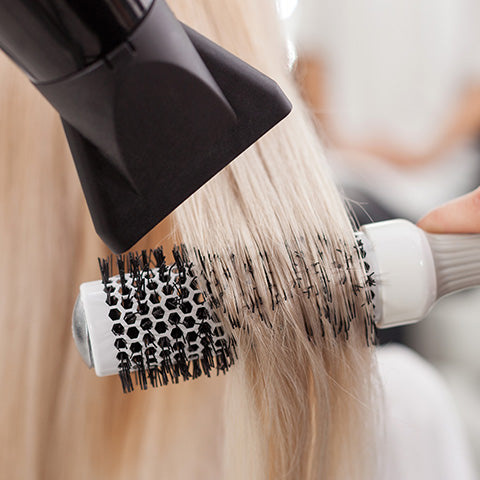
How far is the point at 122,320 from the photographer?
24 centimetres

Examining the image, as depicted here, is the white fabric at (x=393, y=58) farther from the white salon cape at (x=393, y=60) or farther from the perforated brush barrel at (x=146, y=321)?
the perforated brush barrel at (x=146, y=321)

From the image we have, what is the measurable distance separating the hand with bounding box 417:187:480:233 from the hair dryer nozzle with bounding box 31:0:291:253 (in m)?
0.14

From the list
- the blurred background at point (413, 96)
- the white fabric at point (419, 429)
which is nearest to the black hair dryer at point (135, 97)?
the white fabric at point (419, 429)

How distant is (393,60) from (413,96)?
0.07 meters

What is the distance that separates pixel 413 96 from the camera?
2.44 feet

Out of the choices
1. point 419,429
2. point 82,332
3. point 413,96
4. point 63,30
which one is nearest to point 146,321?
point 82,332

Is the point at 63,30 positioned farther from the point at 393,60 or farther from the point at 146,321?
the point at 393,60

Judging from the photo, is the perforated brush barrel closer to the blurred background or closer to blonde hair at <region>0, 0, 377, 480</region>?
blonde hair at <region>0, 0, 377, 480</region>

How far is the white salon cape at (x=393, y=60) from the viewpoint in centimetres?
72

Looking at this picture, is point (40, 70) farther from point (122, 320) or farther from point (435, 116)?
point (435, 116)

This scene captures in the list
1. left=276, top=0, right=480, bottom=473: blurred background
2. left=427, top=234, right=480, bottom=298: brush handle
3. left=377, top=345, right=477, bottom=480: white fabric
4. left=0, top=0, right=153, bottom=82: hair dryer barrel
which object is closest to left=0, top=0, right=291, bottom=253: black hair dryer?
left=0, top=0, right=153, bottom=82: hair dryer barrel

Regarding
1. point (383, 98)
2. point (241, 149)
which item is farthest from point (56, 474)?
point (383, 98)

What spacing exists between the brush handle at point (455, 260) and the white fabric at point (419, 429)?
0.20 m

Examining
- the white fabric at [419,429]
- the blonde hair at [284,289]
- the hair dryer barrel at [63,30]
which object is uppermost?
the hair dryer barrel at [63,30]
